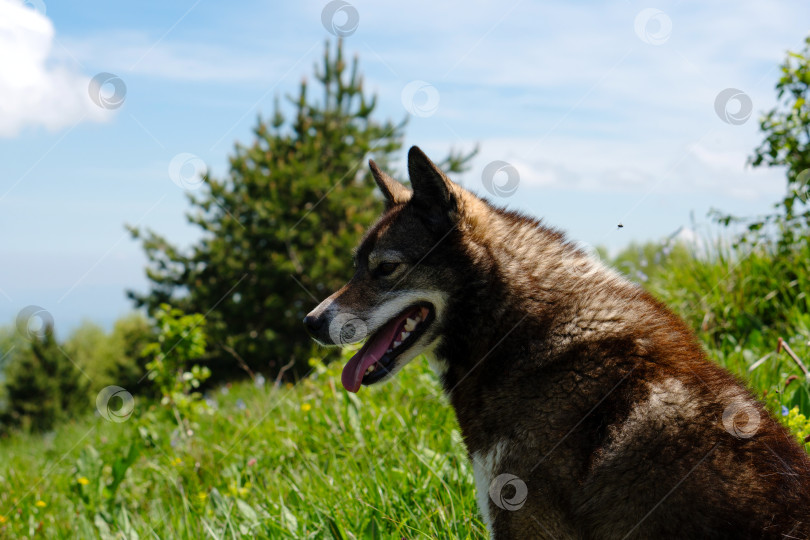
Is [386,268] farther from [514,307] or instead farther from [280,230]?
[280,230]

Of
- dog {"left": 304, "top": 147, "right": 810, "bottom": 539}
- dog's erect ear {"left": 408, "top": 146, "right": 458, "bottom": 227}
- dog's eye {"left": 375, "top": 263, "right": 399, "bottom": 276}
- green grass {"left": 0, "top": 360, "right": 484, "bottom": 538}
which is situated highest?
dog's erect ear {"left": 408, "top": 146, "right": 458, "bottom": 227}

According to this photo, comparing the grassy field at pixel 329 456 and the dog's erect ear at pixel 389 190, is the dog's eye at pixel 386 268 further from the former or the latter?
the grassy field at pixel 329 456

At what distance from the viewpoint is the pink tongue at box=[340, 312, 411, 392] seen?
3.32 m

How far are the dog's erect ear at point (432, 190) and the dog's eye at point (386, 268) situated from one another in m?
0.31

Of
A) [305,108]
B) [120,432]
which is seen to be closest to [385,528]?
[120,432]

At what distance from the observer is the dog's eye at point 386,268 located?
10.9ft

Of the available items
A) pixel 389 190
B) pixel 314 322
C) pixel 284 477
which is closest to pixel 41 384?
pixel 284 477

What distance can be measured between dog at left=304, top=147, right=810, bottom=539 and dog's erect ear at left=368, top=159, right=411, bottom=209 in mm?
254

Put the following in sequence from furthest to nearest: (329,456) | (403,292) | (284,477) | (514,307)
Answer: (329,456), (284,477), (403,292), (514,307)

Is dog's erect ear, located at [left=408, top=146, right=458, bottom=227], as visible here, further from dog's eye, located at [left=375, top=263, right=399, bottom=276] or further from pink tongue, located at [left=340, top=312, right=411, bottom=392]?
pink tongue, located at [left=340, top=312, right=411, bottom=392]

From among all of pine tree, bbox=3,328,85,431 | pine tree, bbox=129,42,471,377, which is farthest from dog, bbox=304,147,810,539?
pine tree, bbox=3,328,85,431

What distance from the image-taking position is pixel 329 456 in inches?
192

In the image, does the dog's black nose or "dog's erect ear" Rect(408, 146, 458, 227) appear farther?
the dog's black nose

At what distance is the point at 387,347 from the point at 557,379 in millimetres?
947
